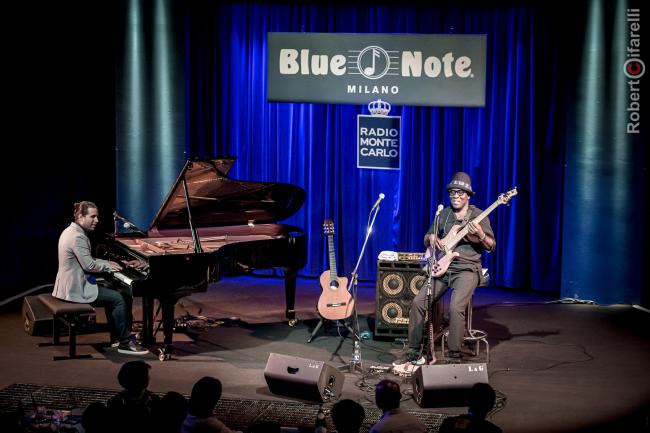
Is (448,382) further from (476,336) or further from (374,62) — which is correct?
(374,62)

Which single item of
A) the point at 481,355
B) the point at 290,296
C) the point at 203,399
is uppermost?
the point at 203,399

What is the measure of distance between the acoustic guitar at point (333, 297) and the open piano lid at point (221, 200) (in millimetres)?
877

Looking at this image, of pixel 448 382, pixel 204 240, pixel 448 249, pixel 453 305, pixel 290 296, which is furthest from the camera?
pixel 290 296

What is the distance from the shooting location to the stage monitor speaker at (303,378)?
7.49m

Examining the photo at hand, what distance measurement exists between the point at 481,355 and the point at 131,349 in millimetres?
3338

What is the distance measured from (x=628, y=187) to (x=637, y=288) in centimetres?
120

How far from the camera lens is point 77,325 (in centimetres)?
921

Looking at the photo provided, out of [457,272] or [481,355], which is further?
[481,355]

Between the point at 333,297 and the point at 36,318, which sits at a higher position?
the point at 333,297

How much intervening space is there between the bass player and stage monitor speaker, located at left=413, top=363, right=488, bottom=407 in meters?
1.12

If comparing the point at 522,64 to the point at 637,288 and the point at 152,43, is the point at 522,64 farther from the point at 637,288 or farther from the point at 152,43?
the point at 152,43

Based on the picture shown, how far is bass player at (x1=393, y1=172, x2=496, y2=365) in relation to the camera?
8.62 m

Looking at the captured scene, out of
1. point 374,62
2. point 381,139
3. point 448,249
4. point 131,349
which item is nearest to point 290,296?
point 131,349

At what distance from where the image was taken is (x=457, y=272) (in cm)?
882
